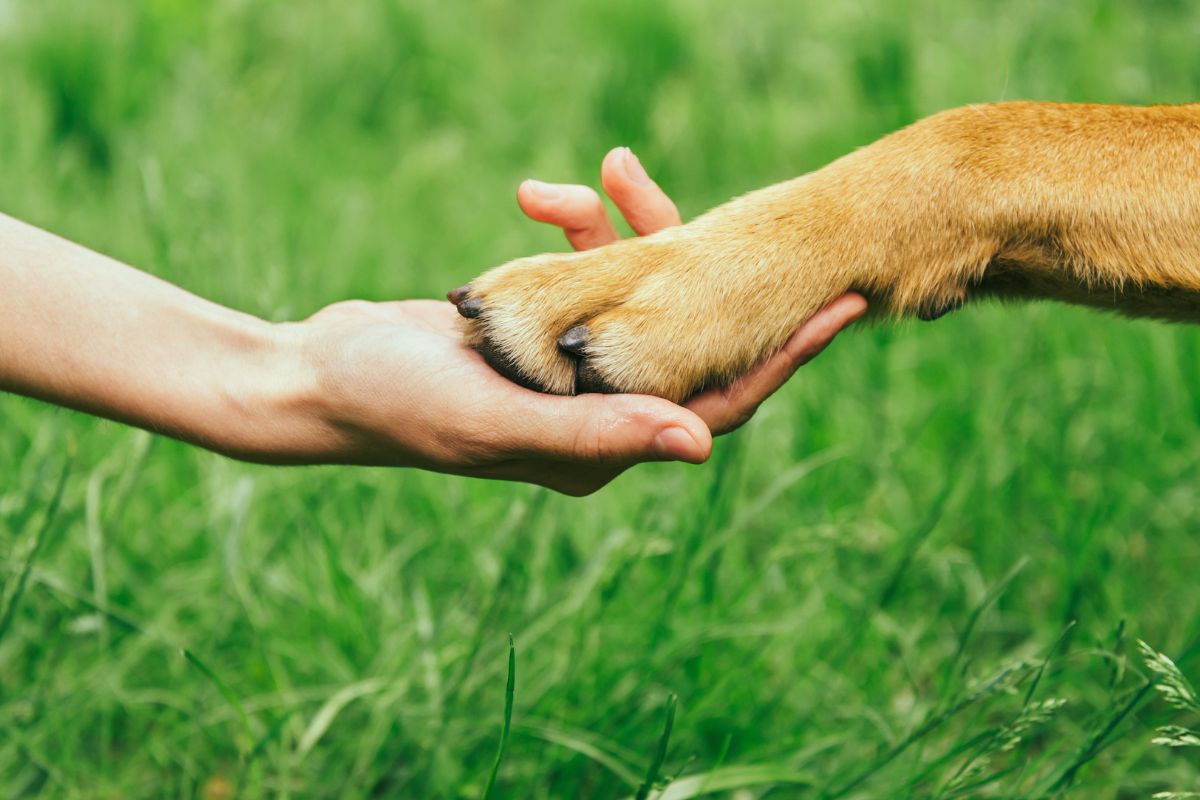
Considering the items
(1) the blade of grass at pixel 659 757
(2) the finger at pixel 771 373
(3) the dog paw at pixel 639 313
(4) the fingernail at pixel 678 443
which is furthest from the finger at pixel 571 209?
(1) the blade of grass at pixel 659 757

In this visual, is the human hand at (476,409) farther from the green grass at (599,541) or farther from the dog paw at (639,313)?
the green grass at (599,541)

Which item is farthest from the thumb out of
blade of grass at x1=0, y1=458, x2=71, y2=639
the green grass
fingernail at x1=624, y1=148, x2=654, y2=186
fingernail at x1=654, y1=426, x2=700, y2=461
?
blade of grass at x1=0, y1=458, x2=71, y2=639

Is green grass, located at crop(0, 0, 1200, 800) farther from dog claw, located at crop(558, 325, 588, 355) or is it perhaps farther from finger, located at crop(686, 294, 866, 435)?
dog claw, located at crop(558, 325, 588, 355)

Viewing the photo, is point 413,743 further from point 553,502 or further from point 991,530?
point 991,530

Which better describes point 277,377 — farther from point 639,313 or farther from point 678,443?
point 678,443

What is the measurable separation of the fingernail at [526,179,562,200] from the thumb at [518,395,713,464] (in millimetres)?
549

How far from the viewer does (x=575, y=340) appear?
196 cm

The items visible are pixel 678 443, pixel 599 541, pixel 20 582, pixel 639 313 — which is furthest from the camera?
pixel 599 541

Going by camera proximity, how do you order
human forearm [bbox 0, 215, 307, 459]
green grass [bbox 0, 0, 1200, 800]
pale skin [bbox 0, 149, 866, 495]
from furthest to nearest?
green grass [bbox 0, 0, 1200, 800] < human forearm [bbox 0, 215, 307, 459] < pale skin [bbox 0, 149, 866, 495]

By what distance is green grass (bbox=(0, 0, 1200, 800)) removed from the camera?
2387 millimetres

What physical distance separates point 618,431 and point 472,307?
393mm

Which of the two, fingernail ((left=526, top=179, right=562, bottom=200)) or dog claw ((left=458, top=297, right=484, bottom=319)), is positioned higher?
fingernail ((left=526, top=179, right=562, bottom=200))

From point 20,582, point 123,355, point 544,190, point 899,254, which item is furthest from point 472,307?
point 20,582

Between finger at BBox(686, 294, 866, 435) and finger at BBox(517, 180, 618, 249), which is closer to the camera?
finger at BBox(686, 294, 866, 435)
